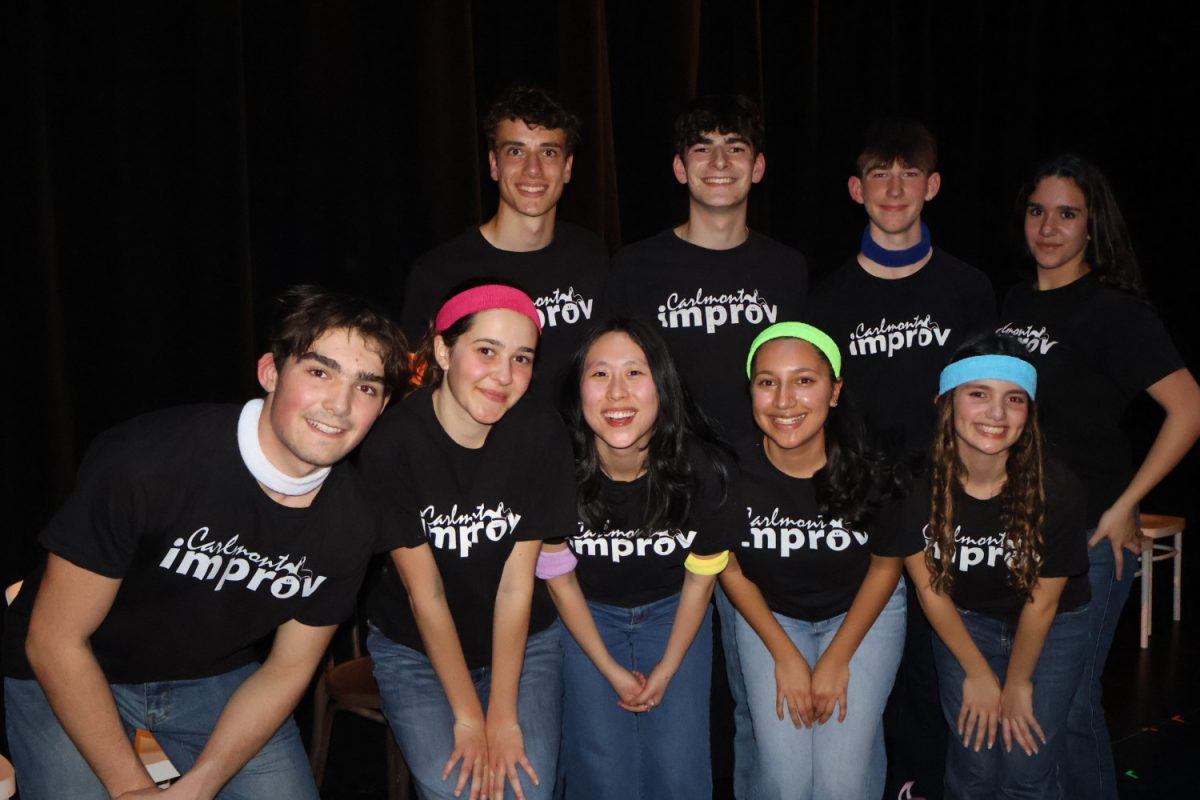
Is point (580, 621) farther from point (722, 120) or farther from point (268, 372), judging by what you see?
point (722, 120)

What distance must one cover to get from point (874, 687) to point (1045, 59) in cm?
399

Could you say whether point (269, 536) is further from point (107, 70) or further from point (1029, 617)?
point (1029, 617)

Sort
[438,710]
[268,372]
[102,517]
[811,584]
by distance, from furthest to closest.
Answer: [811,584] → [438,710] → [268,372] → [102,517]

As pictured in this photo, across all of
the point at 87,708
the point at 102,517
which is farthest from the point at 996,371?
the point at 87,708

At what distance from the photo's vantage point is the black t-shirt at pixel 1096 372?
278cm

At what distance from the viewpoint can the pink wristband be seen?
2.57 meters

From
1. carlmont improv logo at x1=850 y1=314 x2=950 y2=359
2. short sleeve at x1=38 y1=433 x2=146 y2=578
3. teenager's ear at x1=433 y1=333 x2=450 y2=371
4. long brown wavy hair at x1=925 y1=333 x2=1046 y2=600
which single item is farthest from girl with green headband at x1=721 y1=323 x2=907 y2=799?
short sleeve at x1=38 y1=433 x2=146 y2=578

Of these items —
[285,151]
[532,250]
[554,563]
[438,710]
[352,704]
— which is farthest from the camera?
[285,151]

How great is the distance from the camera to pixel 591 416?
8.50ft

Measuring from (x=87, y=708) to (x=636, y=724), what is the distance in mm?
1267

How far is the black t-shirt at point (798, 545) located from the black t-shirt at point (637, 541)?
0.25ft

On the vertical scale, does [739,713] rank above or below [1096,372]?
below

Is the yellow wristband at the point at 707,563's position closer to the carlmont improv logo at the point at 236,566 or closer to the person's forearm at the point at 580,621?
the person's forearm at the point at 580,621

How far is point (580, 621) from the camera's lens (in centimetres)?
260
